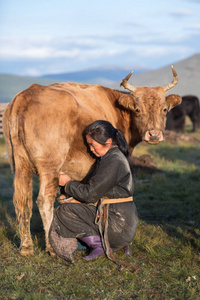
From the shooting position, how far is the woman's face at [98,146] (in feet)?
13.5

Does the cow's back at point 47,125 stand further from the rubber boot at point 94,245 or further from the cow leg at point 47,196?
the rubber boot at point 94,245

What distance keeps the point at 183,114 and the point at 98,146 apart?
17.6m

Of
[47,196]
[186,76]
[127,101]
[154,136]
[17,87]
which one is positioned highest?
[127,101]

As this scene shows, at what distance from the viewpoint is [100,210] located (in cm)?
412

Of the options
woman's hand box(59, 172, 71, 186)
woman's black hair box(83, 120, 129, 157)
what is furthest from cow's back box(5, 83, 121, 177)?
woman's black hair box(83, 120, 129, 157)

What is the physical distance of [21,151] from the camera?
13.6 feet

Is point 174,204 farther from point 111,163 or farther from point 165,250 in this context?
point 111,163

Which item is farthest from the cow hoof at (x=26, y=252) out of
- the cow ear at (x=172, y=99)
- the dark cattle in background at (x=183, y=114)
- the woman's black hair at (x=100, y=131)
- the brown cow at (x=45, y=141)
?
the dark cattle in background at (x=183, y=114)

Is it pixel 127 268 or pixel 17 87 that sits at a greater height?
pixel 17 87

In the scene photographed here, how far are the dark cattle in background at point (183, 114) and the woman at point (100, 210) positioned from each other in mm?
16596

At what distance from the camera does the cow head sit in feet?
17.1

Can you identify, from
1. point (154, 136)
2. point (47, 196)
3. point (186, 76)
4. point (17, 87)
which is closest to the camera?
point (47, 196)

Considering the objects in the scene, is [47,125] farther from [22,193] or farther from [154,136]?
[154,136]

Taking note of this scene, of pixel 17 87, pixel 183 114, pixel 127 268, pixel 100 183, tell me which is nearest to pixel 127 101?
pixel 100 183
